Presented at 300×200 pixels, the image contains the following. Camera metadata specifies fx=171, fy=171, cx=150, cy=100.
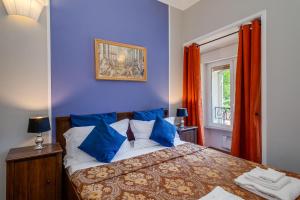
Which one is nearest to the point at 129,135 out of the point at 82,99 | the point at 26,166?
the point at 82,99

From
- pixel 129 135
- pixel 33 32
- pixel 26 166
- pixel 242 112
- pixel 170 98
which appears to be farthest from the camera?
pixel 170 98

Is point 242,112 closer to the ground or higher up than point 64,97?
closer to the ground

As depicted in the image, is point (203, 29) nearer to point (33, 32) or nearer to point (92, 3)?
point (92, 3)

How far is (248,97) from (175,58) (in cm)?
154

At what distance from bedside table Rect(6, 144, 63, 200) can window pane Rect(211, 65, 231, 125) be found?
294 cm

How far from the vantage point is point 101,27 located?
2492 millimetres

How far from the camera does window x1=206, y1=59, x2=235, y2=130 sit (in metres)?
3.24

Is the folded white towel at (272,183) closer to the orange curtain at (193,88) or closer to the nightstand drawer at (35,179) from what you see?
the nightstand drawer at (35,179)

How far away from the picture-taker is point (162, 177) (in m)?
1.44

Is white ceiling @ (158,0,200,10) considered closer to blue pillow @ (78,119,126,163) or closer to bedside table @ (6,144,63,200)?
blue pillow @ (78,119,126,163)

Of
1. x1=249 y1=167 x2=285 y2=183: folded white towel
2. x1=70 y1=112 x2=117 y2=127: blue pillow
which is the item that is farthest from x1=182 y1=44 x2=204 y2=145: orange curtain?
x1=249 y1=167 x2=285 y2=183: folded white towel

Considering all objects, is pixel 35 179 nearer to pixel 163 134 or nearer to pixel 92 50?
pixel 163 134

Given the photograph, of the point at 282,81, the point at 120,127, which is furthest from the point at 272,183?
the point at 120,127

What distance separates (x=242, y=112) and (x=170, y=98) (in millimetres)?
1268
